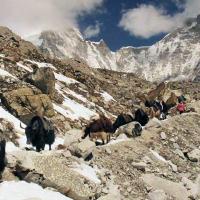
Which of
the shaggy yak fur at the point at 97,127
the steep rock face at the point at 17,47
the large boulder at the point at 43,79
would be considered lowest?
the shaggy yak fur at the point at 97,127

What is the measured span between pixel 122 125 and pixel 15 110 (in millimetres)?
10563

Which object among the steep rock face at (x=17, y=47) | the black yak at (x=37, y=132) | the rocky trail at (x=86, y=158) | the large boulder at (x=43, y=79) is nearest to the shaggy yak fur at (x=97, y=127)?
the rocky trail at (x=86, y=158)

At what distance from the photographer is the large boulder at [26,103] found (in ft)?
135

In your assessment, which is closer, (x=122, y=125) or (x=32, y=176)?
(x=32, y=176)

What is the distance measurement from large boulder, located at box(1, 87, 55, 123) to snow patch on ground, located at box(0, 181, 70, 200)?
18.6 meters

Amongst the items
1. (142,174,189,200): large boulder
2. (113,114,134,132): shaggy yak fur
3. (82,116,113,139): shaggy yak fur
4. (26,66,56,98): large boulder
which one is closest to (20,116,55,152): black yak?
(82,116,113,139): shaggy yak fur

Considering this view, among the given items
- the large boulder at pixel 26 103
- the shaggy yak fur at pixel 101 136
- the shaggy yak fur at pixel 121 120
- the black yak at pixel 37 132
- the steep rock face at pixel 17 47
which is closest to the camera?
the black yak at pixel 37 132

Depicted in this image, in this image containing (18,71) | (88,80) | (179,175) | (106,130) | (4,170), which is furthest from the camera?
(88,80)

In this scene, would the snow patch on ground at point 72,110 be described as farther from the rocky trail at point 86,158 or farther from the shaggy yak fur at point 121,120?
the shaggy yak fur at point 121,120

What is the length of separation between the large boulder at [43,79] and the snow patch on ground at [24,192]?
26604 millimetres

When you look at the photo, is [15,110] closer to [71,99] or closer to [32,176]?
[71,99]

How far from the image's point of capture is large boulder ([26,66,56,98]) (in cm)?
4800

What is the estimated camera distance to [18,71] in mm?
52062

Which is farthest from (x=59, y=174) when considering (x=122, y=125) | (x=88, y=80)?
(x=88, y=80)
